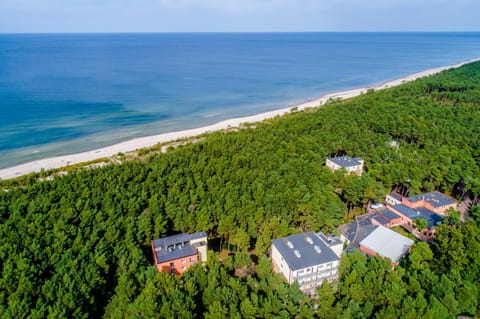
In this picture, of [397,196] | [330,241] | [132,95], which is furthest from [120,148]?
[397,196]

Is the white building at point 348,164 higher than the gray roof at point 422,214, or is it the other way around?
the white building at point 348,164

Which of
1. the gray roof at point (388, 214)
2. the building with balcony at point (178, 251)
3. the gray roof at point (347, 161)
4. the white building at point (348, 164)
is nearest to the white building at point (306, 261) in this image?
the building with balcony at point (178, 251)

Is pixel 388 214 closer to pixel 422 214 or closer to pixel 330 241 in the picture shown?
pixel 422 214

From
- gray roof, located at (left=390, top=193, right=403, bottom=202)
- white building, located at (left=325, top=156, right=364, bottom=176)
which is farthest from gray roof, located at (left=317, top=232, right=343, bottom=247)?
white building, located at (left=325, top=156, right=364, bottom=176)

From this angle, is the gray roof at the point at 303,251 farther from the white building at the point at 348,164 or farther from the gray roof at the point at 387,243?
the white building at the point at 348,164

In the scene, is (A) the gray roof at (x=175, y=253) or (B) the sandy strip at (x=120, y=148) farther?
(B) the sandy strip at (x=120, y=148)

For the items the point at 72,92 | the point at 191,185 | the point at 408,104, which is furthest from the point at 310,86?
the point at 191,185
